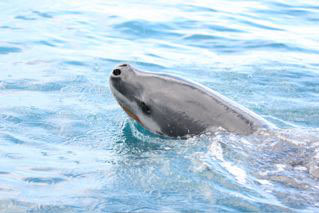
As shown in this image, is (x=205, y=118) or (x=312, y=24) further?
(x=312, y=24)

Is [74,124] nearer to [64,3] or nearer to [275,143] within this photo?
[275,143]

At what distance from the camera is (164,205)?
5.62 m

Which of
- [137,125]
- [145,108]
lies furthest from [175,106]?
[137,125]

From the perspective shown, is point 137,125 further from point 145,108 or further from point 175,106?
point 175,106

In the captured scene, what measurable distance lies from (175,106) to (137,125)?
30.8 inches

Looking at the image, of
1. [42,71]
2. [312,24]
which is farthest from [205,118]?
[312,24]

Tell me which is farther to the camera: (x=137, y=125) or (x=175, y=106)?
(x=137, y=125)

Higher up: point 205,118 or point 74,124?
point 205,118

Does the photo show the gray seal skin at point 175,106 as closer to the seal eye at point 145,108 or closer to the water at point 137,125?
the seal eye at point 145,108

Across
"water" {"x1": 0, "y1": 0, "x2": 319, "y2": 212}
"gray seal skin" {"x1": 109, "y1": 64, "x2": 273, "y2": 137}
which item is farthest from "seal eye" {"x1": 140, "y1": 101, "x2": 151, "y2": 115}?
"water" {"x1": 0, "y1": 0, "x2": 319, "y2": 212}

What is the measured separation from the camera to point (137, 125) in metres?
7.64

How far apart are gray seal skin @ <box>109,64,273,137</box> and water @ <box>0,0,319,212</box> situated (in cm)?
15

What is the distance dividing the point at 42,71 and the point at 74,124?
2.68m

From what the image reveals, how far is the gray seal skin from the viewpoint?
22.6 feet
